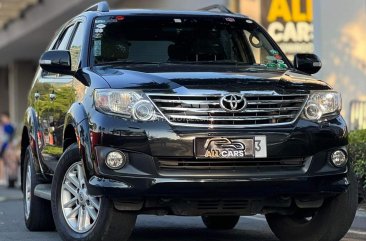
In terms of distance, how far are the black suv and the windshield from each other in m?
0.18

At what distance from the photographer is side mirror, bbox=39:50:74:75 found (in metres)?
7.37

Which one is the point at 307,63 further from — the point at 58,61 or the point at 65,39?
the point at 65,39

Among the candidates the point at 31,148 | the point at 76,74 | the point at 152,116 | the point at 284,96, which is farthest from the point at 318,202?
the point at 31,148

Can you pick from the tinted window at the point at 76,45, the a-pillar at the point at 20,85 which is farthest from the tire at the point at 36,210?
the a-pillar at the point at 20,85

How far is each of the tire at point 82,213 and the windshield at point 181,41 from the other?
→ 3.09ft

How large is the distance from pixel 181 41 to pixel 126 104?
5.31 feet

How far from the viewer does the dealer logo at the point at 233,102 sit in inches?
252

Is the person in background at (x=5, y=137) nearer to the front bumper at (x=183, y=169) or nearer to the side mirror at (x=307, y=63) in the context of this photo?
the side mirror at (x=307, y=63)

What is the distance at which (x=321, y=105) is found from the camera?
6672 mm

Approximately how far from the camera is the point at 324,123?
259 inches

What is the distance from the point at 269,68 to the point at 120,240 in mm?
1930

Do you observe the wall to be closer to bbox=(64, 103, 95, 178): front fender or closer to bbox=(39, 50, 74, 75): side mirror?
bbox=(39, 50, 74, 75): side mirror

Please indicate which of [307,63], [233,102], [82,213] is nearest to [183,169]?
[233,102]

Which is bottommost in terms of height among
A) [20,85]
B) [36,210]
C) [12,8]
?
[20,85]
